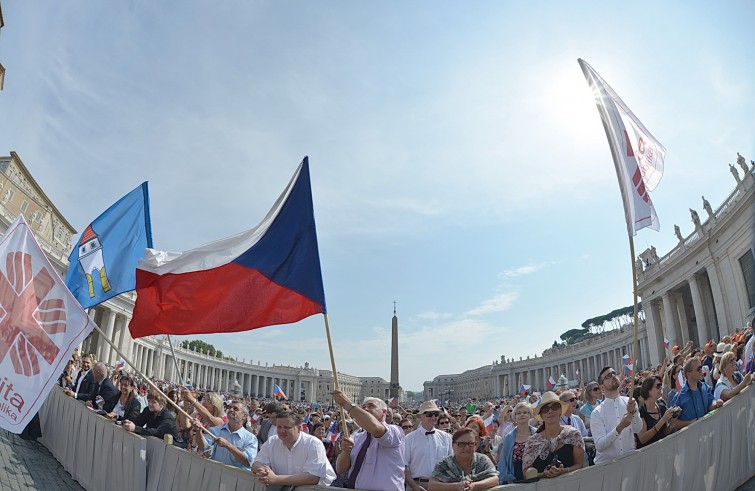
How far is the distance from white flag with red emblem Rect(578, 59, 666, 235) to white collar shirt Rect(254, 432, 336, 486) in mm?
4533

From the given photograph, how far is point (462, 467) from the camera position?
196 inches

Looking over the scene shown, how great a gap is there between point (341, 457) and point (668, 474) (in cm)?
345

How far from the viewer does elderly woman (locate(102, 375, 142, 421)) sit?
812 centimetres

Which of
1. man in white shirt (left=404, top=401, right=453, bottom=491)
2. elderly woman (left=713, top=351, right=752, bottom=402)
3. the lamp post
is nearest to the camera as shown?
man in white shirt (left=404, top=401, right=453, bottom=491)

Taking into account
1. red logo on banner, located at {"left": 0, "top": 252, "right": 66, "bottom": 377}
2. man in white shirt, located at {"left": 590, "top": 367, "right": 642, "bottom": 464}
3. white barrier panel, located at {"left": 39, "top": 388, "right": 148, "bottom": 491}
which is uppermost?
red logo on banner, located at {"left": 0, "top": 252, "right": 66, "bottom": 377}

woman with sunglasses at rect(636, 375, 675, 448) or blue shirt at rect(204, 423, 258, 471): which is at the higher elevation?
woman with sunglasses at rect(636, 375, 675, 448)

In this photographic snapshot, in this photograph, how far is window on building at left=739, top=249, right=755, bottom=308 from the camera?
27.9 meters

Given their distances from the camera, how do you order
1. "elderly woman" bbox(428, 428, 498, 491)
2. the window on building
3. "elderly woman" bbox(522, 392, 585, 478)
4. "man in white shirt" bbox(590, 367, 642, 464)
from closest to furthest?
1. "elderly woman" bbox(522, 392, 585, 478)
2. "elderly woman" bbox(428, 428, 498, 491)
3. "man in white shirt" bbox(590, 367, 642, 464)
4. the window on building

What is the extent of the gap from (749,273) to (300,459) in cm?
3217

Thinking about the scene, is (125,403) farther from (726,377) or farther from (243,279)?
(726,377)

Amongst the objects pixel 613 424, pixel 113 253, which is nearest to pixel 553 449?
pixel 613 424

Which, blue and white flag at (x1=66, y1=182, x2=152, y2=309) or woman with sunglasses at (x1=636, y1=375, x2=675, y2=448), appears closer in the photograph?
woman with sunglasses at (x1=636, y1=375, x2=675, y2=448)

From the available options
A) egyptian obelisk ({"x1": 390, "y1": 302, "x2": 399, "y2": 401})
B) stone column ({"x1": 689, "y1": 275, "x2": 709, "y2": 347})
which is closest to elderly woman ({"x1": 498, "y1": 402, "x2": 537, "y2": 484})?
Answer: stone column ({"x1": 689, "y1": 275, "x2": 709, "y2": 347})

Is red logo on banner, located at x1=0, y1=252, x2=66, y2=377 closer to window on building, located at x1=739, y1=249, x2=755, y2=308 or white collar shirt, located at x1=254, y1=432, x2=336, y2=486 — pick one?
white collar shirt, located at x1=254, y1=432, x2=336, y2=486
